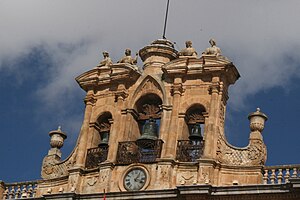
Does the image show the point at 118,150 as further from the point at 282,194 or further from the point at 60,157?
the point at 282,194

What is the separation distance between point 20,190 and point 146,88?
538 cm

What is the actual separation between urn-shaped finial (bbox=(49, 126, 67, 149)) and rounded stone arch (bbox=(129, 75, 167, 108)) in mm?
2778

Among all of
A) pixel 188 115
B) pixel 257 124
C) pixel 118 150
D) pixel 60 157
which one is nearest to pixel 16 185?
pixel 60 157

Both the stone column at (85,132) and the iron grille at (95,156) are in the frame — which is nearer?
the iron grille at (95,156)

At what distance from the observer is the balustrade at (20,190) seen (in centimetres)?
3188

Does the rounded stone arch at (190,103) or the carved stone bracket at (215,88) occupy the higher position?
the carved stone bracket at (215,88)

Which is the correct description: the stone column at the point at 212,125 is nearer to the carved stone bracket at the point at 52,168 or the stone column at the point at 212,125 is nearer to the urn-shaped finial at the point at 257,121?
the urn-shaped finial at the point at 257,121

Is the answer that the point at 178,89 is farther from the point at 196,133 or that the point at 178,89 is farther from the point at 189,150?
the point at 189,150

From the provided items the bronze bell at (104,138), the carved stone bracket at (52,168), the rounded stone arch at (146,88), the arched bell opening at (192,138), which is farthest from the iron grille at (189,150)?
the carved stone bracket at (52,168)

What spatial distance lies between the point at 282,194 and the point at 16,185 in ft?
30.7

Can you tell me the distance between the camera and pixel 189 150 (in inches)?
1185

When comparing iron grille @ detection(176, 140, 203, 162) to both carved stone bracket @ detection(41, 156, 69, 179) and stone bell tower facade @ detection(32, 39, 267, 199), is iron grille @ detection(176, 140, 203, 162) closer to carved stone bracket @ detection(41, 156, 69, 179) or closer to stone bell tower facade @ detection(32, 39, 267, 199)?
stone bell tower facade @ detection(32, 39, 267, 199)

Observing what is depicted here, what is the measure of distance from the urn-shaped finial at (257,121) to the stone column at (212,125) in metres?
1.16

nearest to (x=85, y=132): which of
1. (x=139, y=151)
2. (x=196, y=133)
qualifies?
(x=139, y=151)
